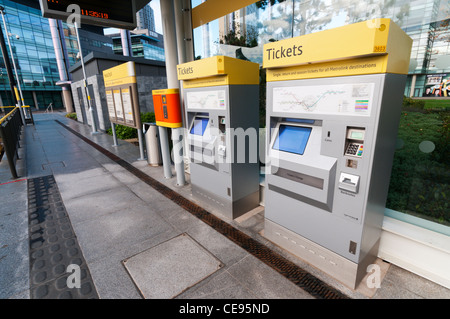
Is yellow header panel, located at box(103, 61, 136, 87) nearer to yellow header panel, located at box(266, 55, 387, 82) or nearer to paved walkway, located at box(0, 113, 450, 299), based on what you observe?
paved walkway, located at box(0, 113, 450, 299)

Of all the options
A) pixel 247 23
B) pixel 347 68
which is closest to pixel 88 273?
pixel 347 68

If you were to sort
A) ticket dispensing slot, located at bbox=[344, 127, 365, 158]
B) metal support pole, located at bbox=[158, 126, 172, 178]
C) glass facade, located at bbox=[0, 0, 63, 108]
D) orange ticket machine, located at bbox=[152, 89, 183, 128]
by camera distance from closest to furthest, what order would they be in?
ticket dispensing slot, located at bbox=[344, 127, 365, 158]
orange ticket machine, located at bbox=[152, 89, 183, 128]
metal support pole, located at bbox=[158, 126, 172, 178]
glass facade, located at bbox=[0, 0, 63, 108]

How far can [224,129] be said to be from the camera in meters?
Result: 3.37

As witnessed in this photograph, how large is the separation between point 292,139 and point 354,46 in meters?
1.02

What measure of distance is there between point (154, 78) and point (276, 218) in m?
11.0

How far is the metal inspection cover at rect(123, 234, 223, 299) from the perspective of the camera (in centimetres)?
229

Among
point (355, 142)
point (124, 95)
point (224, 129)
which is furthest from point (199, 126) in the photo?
point (124, 95)

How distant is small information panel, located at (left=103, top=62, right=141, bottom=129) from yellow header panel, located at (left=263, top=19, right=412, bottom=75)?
4780 mm

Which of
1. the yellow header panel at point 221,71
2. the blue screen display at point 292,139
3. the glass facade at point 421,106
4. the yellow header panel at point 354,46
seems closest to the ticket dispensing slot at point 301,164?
the blue screen display at point 292,139

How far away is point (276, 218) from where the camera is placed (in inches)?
111

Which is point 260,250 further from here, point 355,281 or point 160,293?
point 160,293

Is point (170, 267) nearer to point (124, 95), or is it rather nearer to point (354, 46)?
point (354, 46)

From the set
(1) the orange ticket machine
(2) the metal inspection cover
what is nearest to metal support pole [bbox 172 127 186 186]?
(1) the orange ticket machine

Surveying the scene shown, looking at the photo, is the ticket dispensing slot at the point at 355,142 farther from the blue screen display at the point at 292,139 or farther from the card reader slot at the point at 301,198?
the card reader slot at the point at 301,198
